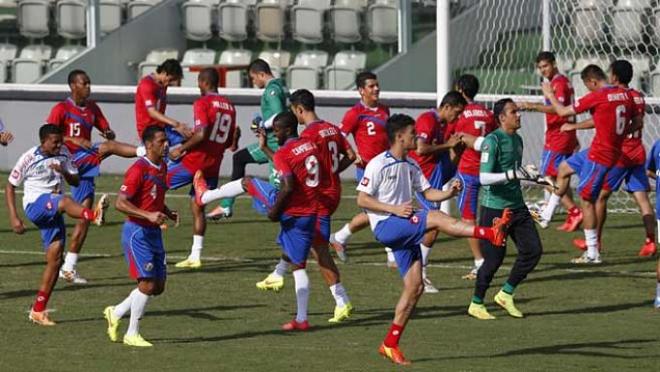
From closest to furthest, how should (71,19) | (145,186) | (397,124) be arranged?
1. (397,124)
2. (145,186)
3. (71,19)

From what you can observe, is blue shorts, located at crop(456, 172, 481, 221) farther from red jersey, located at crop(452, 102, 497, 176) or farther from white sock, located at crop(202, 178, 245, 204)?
white sock, located at crop(202, 178, 245, 204)

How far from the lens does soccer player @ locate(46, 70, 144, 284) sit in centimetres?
1784

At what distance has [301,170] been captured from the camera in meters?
15.2

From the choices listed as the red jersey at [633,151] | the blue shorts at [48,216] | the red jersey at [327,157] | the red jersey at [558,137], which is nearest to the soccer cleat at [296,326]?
the red jersey at [327,157]

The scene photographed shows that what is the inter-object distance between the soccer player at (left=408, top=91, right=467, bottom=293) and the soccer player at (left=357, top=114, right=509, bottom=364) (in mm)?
2642

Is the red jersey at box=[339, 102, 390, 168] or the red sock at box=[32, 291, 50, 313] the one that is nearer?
the red sock at box=[32, 291, 50, 313]

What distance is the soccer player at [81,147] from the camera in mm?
17844

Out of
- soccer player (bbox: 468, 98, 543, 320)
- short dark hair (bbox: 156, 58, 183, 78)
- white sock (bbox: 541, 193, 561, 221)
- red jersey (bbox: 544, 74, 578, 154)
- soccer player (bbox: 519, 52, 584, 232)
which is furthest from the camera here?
red jersey (bbox: 544, 74, 578, 154)

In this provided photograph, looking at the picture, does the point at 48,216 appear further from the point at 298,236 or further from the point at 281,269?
the point at 281,269

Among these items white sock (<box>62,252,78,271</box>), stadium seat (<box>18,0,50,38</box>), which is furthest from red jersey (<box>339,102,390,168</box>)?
stadium seat (<box>18,0,50,38</box>)

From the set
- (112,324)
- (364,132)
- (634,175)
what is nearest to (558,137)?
(634,175)

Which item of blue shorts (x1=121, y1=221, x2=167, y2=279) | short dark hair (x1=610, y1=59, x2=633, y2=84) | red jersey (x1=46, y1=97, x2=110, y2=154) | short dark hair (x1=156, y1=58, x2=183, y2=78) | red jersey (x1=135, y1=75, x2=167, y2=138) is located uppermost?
short dark hair (x1=156, y1=58, x2=183, y2=78)

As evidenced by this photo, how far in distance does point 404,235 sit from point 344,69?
1523cm

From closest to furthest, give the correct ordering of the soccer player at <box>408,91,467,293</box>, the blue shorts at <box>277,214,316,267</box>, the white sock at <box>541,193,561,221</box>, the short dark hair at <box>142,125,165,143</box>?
the short dark hair at <box>142,125,165,143</box> < the blue shorts at <box>277,214,316,267</box> < the soccer player at <box>408,91,467,293</box> < the white sock at <box>541,193,561,221</box>
